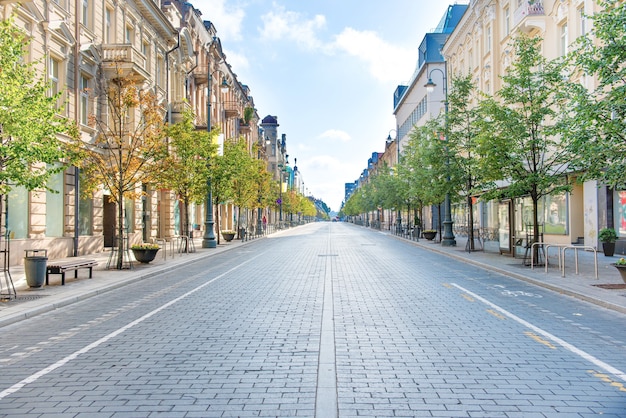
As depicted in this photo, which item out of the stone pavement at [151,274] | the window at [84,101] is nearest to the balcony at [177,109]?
the window at [84,101]

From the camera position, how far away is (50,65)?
794 inches

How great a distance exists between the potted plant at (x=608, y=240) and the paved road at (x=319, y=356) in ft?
40.1

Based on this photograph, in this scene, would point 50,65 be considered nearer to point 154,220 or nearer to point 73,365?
point 154,220

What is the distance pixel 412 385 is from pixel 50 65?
1996 centimetres

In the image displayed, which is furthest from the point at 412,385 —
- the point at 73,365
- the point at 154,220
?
the point at 154,220

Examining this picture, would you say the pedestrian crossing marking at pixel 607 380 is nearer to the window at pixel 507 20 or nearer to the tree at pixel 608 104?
the tree at pixel 608 104

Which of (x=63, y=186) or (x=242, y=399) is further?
(x=63, y=186)

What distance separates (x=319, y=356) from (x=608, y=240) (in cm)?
1975

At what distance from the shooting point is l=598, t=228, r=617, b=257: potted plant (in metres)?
21.8

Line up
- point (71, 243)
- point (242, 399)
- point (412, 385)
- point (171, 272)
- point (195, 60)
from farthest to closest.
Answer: point (195, 60), point (71, 243), point (171, 272), point (412, 385), point (242, 399)

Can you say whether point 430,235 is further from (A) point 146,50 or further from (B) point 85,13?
(B) point 85,13

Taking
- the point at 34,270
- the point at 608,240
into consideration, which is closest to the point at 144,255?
the point at 34,270

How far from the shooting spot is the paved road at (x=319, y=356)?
4.68 m

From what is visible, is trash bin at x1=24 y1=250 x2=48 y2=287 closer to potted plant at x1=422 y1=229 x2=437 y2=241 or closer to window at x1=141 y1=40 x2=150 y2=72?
window at x1=141 y1=40 x2=150 y2=72
